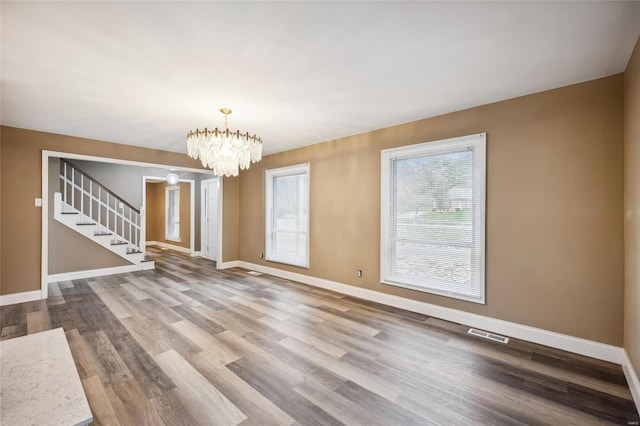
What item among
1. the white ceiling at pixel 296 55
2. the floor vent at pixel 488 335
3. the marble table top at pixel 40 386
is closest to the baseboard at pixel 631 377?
the floor vent at pixel 488 335

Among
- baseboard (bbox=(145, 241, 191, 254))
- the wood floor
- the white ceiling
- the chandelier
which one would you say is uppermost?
the white ceiling

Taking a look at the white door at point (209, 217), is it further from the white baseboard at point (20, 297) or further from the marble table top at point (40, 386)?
the marble table top at point (40, 386)

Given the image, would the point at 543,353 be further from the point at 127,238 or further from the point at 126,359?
the point at 127,238

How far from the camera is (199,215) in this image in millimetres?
8469

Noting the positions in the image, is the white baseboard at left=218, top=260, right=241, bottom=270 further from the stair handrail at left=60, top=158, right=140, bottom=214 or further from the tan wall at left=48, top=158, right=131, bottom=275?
the stair handrail at left=60, top=158, right=140, bottom=214

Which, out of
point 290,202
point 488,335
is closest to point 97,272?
point 290,202

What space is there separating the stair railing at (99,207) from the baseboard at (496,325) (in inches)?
192

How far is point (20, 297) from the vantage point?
4.14 meters

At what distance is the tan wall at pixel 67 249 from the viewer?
17.6ft

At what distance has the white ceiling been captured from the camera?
70.5 inches

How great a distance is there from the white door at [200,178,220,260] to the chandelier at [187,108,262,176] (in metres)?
4.86

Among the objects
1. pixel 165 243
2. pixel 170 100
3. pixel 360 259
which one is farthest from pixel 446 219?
pixel 165 243

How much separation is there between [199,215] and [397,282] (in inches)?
261

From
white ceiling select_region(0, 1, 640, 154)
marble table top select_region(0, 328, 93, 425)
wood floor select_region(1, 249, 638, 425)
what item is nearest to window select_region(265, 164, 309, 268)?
wood floor select_region(1, 249, 638, 425)
